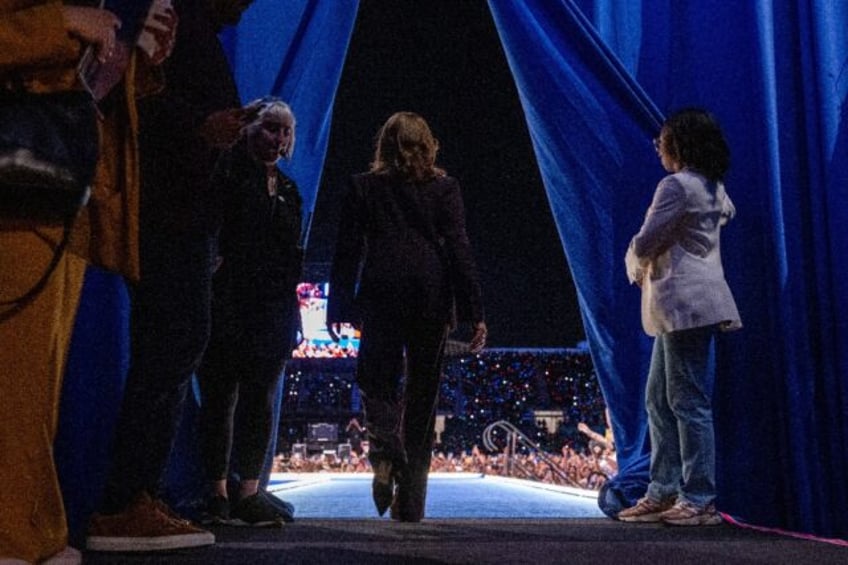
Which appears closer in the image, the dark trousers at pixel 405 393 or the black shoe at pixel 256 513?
the black shoe at pixel 256 513

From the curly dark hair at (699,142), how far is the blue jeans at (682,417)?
0.46 meters

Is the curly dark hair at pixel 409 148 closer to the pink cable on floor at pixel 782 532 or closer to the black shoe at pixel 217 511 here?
the black shoe at pixel 217 511

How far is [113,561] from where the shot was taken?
4.27 ft

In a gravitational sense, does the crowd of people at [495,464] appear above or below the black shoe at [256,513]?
below

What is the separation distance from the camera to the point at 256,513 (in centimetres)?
202

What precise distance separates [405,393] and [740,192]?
1.16 m

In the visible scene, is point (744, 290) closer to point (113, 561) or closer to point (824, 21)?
point (824, 21)

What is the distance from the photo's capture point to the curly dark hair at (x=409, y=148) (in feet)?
7.72

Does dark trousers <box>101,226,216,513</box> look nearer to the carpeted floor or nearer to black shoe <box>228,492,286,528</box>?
the carpeted floor

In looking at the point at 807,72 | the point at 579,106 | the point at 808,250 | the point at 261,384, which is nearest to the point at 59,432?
the point at 261,384

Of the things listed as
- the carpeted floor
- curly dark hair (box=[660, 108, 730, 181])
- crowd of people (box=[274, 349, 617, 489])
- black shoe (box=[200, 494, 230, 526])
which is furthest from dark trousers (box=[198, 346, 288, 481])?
crowd of people (box=[274, 349, 617, 489])

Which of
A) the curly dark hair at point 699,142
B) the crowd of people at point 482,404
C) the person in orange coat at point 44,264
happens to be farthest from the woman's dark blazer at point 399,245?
the crowd of people at point 482,404

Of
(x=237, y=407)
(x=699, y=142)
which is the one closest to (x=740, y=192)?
(x=699, y=142)

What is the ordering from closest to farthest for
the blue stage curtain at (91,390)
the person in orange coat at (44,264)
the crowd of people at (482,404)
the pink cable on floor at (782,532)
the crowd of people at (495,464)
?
the person in orange coat at (44,264) → the pink cable on floor at (782,532) → the blue stage curtain at (91,390) → the crowd of people at (495,464) → the crowd of people at (482,404)
